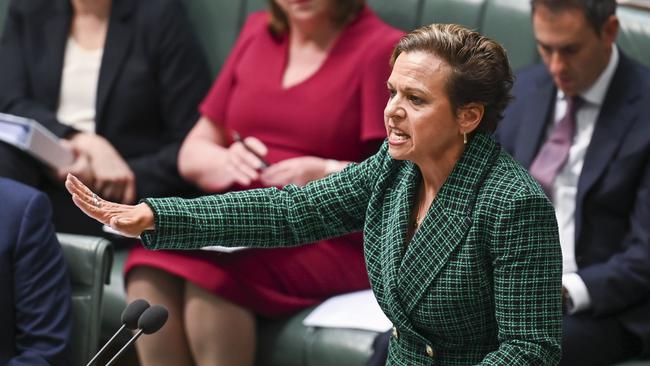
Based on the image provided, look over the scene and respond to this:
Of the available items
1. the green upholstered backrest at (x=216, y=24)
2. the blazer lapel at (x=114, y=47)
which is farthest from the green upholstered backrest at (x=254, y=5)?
the blazer lapel at (x=114, y=47)

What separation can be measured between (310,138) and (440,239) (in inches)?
48.9

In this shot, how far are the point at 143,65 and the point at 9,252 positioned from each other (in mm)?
1227

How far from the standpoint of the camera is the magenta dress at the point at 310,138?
302 centimetres

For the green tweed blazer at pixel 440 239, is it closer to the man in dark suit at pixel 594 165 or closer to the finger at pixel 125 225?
the finger at pixel 125 225

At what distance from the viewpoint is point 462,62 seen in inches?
73.7

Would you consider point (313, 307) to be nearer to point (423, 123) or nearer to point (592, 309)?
point (592, 309)

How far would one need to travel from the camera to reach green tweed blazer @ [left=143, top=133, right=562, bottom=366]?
185 centimetres

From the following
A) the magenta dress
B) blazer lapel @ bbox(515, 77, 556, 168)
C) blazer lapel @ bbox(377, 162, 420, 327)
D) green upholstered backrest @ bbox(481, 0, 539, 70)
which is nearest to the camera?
blazer lapel @ bbox(377, 162, 420, 327)

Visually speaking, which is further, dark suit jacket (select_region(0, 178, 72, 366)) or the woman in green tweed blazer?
dark suit jacket (select_region(0, 178, 72, 366))

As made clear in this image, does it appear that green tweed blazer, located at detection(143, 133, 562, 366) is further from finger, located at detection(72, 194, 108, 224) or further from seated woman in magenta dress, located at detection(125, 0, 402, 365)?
seated woman in magenta dress, located at detection(125, 0, 402, 365)

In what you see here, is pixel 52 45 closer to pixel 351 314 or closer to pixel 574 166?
pixel 351 314

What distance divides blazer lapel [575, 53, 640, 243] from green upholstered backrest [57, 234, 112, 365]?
3.41 feet

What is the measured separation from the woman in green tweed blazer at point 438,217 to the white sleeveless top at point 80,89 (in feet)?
5.55

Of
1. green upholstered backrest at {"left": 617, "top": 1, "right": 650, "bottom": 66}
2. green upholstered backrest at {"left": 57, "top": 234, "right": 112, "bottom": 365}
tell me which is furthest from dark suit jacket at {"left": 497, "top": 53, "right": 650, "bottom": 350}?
green upholstered backrest at {"left": 57, "top": 234, "right": 112, "bottom": 365}
